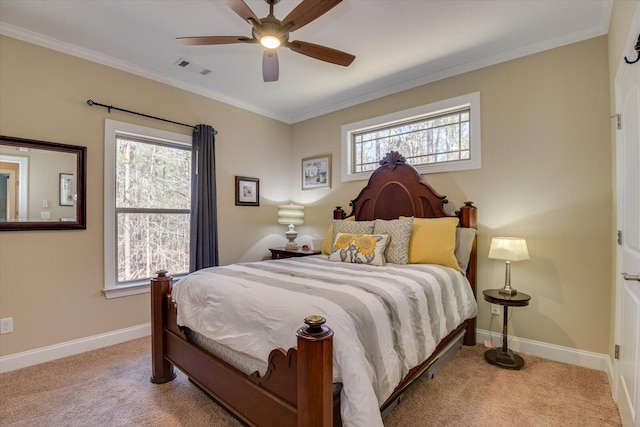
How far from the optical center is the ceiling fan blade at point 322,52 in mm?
2172

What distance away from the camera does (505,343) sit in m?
2.60

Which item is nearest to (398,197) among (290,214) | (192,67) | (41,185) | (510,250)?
(510,250)

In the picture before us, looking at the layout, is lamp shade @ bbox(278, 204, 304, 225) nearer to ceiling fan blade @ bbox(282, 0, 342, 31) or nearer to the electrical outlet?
ceiling fan blade @ bbox(282, 0, 342, 31)

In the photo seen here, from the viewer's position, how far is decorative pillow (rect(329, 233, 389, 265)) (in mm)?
2723

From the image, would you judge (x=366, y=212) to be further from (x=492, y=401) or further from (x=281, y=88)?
(x=492, y=401)

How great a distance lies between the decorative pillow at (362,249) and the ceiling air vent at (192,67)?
2.36 m

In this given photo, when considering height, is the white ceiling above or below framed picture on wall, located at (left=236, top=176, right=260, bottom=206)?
above

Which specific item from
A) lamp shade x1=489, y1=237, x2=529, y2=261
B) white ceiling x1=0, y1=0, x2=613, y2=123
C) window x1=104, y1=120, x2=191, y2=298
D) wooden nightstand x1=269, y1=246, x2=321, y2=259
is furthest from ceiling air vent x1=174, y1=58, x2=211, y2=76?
lamp shade x1=489, y1=237, x2=529, y2=261

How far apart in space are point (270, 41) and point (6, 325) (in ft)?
10.1

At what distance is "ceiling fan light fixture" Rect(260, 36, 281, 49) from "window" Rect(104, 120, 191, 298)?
194 cm

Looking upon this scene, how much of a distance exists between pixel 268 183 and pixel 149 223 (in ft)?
5.70

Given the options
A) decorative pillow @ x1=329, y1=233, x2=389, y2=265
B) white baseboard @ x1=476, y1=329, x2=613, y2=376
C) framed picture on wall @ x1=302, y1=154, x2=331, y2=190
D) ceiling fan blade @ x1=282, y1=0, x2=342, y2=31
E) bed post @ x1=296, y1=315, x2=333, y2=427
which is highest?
ceiling fan blade @ x1=282, y1=0, x2=342, y2=31

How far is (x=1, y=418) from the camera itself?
1.86m

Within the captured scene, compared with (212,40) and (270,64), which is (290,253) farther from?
(212,40)
